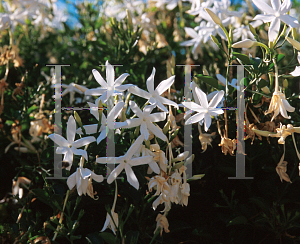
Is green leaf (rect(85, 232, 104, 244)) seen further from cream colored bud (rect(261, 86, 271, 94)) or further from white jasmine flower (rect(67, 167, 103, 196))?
cream colored bud (rect(261, 86, 271, 94))

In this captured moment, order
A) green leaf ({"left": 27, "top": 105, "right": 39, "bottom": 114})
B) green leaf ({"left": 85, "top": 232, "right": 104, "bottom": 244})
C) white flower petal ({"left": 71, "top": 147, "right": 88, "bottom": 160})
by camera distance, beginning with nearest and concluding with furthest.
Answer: white flower petal ({"left": 71, "top": 147, "right": 88, "bottom": 160}) < green leaf ({"left": 85, "top": 232, "right": 104, "bottom": 244}) < green leaf ({"left": 27, "top": 105, "right": 39, "bottom": 114})

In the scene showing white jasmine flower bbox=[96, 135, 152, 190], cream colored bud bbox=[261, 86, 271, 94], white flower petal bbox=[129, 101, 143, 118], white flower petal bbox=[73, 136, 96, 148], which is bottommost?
white jasmine flower bbox=[96, 135, 152, 190]

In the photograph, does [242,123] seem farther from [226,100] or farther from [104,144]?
[104,144]

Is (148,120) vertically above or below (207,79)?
below

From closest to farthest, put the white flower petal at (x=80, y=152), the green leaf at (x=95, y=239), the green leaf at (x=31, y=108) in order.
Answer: the white flower petal at (x=80, y=152) < the green leaf at (x=95, y=239) < the green leaf at (x=31, y=108)

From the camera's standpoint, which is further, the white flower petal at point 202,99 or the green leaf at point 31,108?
the green leaf at point 31,108

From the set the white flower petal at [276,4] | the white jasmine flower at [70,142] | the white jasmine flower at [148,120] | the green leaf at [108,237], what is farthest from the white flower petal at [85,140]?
the white flower petal at [276,4]

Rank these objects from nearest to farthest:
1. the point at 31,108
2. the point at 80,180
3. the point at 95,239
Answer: the point at 80,180, the point at 95,239, the point at 31,108

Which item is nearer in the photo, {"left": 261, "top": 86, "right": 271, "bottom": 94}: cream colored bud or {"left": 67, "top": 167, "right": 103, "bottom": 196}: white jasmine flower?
{"left": 67, "top": 167, "right": 103, "bottom": 196}: white jasmine flower

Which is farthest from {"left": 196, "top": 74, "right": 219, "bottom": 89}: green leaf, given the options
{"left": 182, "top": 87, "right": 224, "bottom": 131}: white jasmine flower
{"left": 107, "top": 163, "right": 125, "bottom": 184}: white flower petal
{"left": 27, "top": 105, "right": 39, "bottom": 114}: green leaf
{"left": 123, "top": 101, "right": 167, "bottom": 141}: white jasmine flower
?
{"left": 27, "top": 105, "right": 39, "bottom": 114}: green leaf

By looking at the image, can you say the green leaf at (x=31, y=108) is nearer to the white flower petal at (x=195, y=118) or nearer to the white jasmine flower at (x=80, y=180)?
the white jasmine flower at (x=80, y=180)

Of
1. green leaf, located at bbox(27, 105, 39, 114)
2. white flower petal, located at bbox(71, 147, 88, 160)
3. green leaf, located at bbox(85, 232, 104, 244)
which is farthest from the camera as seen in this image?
green leaf, located at bbox(27, 105, 39, 114)

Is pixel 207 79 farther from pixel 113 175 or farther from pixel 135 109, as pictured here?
pixel 113 175

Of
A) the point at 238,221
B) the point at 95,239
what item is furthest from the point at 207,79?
the point at 95,239
